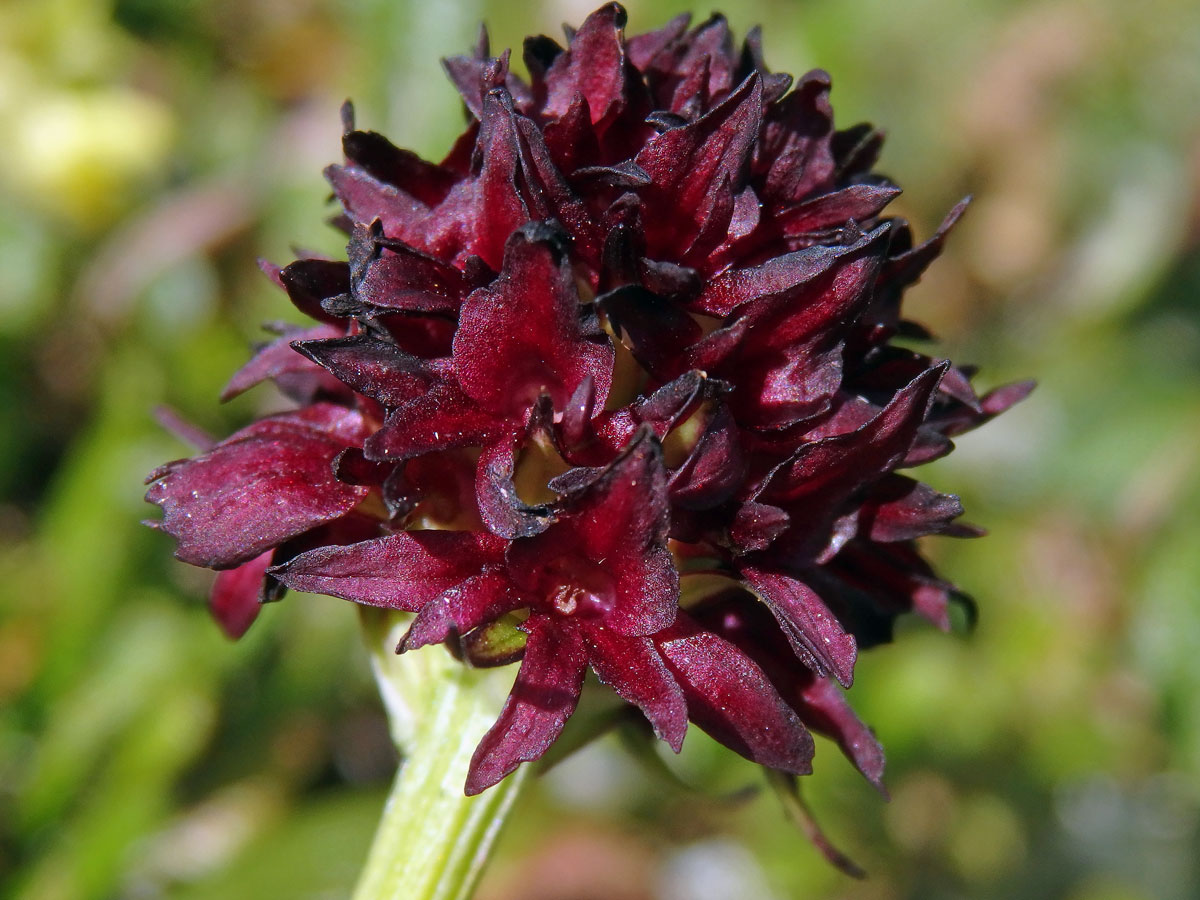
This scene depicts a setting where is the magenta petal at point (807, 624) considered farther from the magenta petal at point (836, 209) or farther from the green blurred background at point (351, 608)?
the green blurred background at point (351, 608)

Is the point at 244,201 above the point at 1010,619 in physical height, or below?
above

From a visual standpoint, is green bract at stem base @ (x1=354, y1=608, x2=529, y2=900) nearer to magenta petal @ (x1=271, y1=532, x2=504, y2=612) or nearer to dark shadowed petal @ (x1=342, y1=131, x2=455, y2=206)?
magenta petal @ (x1=271, y1=532, x2=504, y2=612)

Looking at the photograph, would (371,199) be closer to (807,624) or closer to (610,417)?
(610,417)

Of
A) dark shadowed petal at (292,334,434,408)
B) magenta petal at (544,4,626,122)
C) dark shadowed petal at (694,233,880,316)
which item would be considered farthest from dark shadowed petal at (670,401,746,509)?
magenta petal at (544,4,626,122)

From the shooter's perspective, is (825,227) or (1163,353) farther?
(1163,353)

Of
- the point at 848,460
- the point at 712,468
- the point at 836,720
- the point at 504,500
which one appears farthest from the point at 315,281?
the point at 836,720

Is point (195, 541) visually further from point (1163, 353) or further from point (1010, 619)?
point (1163, 353)

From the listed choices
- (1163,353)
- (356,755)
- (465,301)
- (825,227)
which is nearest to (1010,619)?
(1163,353)
